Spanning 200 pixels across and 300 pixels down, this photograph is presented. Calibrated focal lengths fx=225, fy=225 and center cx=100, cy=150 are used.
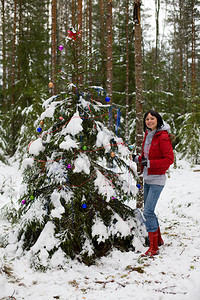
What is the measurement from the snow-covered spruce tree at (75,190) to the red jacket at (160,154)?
1.52ft

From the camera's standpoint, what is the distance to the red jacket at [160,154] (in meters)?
3.43

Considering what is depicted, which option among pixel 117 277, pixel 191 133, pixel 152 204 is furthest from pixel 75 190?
pixel 191 133

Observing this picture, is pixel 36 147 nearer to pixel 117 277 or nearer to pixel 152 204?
pixel 152 204

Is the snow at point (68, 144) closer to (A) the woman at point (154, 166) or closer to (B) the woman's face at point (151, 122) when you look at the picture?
(A) the woman at point (154, 166)

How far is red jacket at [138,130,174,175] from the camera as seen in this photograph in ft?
11.3

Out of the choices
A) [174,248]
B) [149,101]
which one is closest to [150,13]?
[149,101]

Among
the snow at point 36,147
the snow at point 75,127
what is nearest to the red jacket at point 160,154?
the snow at point 75,127

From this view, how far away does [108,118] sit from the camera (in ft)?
13.5

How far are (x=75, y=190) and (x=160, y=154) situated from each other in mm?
1505

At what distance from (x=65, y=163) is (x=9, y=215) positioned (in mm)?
2619

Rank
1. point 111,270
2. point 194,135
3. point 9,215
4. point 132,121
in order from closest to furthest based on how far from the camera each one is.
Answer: point 111,270 → point 9,215 → point 194,135 → point 132,121

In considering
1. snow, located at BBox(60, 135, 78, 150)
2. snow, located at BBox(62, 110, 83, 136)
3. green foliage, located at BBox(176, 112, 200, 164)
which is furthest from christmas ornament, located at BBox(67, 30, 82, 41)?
green foliage, located at BBox(176, 112, 200, 164)

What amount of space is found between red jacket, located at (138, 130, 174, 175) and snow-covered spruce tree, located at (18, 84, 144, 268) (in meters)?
0.46

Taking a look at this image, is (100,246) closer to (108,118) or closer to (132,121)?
(108,118)
